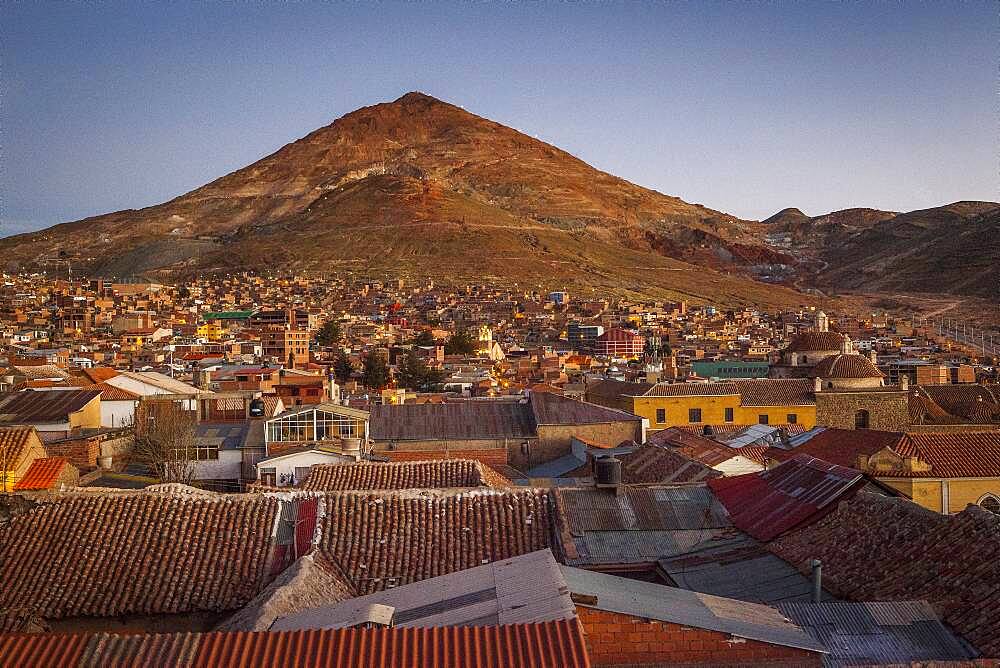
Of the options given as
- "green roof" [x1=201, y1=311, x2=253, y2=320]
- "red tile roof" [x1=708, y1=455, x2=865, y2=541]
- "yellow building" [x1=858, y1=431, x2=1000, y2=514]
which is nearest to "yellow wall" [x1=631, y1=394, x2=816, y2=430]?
"yellow building" [x1=858, y1=431, x2=1000, y2=514]

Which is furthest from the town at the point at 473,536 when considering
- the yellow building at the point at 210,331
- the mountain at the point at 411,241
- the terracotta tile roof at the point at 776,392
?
the mountain at the point at 411,241

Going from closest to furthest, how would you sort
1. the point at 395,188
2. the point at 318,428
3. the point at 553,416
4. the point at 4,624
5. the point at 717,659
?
1. the point at 717,659
2. the point at 4,624
3. the point at 318,428
4. the point at 553,416
5. the point at 395,188

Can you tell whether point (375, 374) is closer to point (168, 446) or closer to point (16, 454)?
point (168, 446)

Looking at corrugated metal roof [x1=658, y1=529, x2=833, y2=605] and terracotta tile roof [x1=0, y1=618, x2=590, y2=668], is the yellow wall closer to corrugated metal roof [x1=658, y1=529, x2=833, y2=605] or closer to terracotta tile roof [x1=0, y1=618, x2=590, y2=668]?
corrugated metal roof [x1=658, y1=529, x2=833, y2=605]

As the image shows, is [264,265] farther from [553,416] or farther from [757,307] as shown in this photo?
[553,416]

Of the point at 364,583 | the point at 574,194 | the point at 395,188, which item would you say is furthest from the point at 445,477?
the point at 574,194
